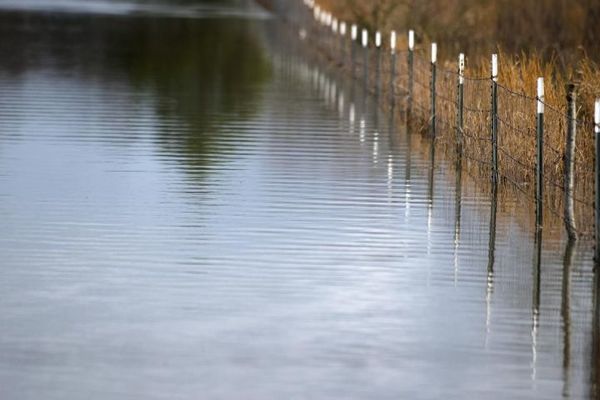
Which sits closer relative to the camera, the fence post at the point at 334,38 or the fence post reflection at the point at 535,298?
the fence post reflection at the point at 535,298

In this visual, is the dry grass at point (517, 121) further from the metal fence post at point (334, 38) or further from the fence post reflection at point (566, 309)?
the metal fence post at point (334, 38)

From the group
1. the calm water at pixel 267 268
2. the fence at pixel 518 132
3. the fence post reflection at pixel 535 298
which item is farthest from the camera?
the fence at pixel 518 132

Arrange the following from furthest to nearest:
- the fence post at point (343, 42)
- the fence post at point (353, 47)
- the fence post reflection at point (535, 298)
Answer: the fence post at point (343, 42)
the fence post at point (353, 47)
the fence post reflection at point (535, 298)

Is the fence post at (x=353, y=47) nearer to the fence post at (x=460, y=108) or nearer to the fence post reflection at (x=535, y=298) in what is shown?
the fence post at (x=460, y=108)

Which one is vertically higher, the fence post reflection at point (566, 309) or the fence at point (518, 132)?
the fence at point (518, 132)

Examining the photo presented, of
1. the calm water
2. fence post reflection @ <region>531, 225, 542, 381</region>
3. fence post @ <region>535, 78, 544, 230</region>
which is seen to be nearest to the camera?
the calm water

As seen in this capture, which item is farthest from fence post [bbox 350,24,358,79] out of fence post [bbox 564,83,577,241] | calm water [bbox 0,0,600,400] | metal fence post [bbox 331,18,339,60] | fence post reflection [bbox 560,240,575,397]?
fence post reflection [bbox 560,240,575,397]

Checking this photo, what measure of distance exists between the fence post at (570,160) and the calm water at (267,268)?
0.17 metres

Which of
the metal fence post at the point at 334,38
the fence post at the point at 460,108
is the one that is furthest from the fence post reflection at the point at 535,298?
the metal fence post at the point at 334,38

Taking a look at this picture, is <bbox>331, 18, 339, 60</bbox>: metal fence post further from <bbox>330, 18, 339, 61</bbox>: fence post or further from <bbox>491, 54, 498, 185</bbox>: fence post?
<bbox>491, 54, 498, 185</bbox>: fence post

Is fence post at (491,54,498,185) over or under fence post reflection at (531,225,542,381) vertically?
over

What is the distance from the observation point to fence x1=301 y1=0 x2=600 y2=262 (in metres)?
12.9

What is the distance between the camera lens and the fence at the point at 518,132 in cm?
1293

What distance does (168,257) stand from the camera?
38.4 ft
